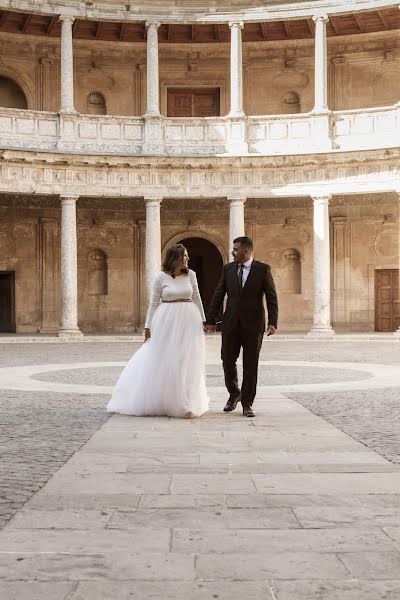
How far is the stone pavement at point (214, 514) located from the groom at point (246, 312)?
1.70 ft

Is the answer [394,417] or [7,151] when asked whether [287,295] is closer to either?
[7,151]

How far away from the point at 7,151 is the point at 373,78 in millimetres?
12238

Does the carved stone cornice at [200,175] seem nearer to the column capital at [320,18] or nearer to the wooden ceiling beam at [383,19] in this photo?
the column capital at [320,18]

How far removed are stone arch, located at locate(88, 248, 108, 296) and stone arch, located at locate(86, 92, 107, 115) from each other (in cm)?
468

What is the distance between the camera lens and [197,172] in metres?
26.0

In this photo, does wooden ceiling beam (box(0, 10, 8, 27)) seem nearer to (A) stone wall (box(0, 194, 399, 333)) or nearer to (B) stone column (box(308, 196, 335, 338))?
(A) stone wall (box(0, 194, 399, 333))

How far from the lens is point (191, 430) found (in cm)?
784

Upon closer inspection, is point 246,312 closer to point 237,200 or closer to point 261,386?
point 261,386

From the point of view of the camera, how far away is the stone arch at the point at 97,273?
30.0m

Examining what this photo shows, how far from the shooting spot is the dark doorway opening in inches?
1142

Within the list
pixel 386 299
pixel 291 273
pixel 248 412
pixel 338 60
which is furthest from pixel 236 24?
pixel 248 412

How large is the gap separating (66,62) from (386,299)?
1276 cm

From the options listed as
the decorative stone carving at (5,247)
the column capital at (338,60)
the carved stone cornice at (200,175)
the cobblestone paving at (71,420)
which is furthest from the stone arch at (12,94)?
the cobblestone paving at (71,420)

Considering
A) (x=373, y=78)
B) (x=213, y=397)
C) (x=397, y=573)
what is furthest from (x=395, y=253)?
(x=397, y=573)
